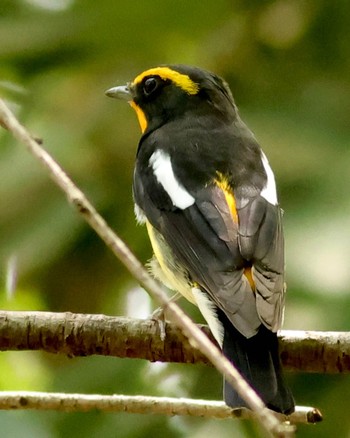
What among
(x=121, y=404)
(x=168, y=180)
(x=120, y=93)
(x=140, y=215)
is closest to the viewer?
(x=121, y=404)

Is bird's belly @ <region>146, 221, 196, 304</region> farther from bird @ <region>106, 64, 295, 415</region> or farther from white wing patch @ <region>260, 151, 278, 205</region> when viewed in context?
white wing patch @ <region>260, 151, 278, 205</region>

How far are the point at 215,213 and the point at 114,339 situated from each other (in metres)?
0.59

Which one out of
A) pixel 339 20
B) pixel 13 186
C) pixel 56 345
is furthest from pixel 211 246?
pixel 339 20

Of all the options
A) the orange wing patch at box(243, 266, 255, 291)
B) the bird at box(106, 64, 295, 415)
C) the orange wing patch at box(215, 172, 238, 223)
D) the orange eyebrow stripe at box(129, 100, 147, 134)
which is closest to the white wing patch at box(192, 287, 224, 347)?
the bird at box(106, 64, 295, 415)

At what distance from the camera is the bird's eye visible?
4.48 m

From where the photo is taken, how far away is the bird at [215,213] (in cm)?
307

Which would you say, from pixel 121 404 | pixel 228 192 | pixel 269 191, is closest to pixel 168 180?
pixel 228 192

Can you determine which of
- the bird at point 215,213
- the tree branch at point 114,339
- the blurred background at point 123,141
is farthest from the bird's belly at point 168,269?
the tree branch at point 114,339

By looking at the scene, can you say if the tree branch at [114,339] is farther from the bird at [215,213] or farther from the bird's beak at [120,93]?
the bird's beak at [120,93]

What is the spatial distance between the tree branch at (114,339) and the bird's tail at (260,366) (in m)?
0.11

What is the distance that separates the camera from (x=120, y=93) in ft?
14.9

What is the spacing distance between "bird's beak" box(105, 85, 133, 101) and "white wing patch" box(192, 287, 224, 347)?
1.35 meters

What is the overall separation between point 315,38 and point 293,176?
2.63ft

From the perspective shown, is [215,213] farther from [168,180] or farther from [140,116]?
[140,116]
